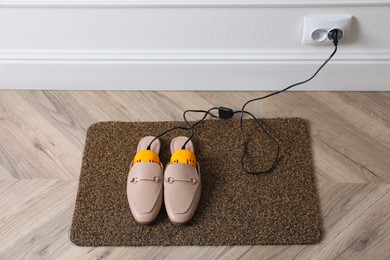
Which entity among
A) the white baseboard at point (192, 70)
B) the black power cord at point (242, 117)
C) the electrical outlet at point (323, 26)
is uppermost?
the electrical outlet at point (323, 26)

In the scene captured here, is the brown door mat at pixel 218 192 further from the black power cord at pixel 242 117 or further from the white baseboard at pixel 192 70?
the white baseboard at pixel 192 70

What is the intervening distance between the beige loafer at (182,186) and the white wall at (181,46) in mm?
291

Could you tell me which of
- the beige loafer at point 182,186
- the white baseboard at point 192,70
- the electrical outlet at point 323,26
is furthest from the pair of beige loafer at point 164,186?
the electrical outlet at point 323,26

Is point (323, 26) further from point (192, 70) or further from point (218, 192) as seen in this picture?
point (218, 192)

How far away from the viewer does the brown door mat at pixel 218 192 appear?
1.24 metres

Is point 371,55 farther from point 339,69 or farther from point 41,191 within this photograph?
point 41,191

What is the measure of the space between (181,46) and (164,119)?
21 centimetres

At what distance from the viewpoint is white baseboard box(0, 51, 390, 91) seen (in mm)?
1448

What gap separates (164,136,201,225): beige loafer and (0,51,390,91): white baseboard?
27 centimetres

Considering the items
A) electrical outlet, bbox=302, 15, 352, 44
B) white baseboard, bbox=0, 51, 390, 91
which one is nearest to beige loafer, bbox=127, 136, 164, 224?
white baseboard, bbox=0, 51, 390, 91

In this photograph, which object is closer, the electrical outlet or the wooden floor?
the wooden floor

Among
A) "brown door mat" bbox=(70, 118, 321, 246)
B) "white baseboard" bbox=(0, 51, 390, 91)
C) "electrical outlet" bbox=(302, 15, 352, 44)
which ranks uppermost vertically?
"electrical outlet" bbox=(302, 15, 352, 44)

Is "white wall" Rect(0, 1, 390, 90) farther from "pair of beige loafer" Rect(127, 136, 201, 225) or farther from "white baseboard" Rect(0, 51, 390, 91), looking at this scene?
"pair of beige loafer" Rect(127, 136, 201, 225)

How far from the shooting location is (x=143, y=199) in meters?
1.25
